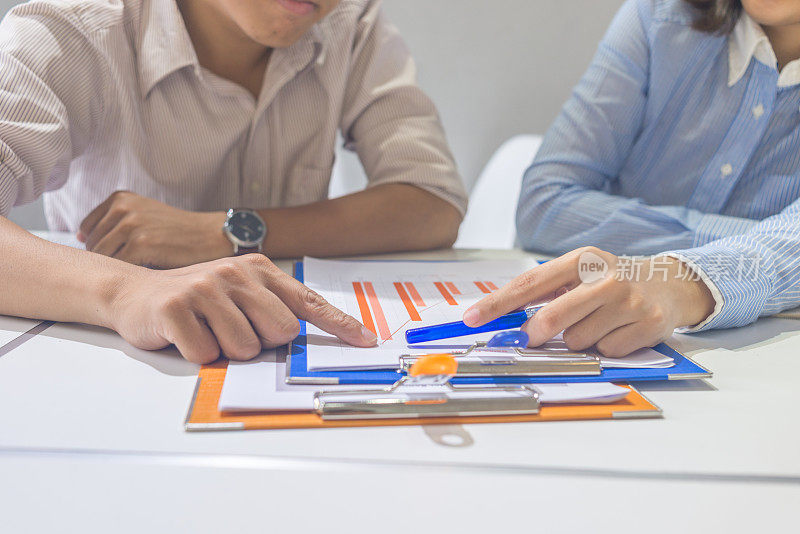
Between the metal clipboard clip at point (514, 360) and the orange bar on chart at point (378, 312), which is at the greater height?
the metal clipboard clip at point (514, 360)

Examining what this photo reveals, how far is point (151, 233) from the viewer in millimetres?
780

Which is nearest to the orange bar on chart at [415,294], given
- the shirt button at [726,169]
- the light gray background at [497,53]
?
the shirt button at [726,169]

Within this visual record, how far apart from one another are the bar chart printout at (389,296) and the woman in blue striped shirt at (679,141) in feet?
0.57

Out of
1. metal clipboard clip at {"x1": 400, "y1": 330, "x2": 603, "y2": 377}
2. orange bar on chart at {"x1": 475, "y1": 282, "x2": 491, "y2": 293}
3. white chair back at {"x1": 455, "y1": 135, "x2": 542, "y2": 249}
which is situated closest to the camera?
metal clipboard clip at {"x1": 400, "y1": 330, "x2": 603, "y2": 377}

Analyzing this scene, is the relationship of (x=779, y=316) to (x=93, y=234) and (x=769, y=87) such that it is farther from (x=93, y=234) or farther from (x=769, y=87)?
(x=93, y=234)

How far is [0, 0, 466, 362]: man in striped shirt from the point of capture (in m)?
0.58

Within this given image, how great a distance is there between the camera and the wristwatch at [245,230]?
2.70 ft

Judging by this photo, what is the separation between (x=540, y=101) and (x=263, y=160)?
0.91m

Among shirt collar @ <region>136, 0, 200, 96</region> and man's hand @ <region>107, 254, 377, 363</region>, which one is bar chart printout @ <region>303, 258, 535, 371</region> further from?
shirt collar @ <region>136, 0, 200, 96</region>

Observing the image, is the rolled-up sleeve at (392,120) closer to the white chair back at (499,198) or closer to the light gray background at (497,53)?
the white chair back at (499,198)

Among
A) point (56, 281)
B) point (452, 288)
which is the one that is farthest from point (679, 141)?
point (56, 281)

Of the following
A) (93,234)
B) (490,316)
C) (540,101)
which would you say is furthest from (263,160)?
(540,101)

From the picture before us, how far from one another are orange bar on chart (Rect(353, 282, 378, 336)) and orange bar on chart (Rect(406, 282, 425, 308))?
0.05 m

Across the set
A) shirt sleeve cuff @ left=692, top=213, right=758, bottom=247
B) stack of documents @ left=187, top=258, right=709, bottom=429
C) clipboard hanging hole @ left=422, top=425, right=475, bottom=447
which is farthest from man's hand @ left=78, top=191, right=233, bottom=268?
shirt sleeve cuff @ left=692, top=213, right=758, bottom=247
